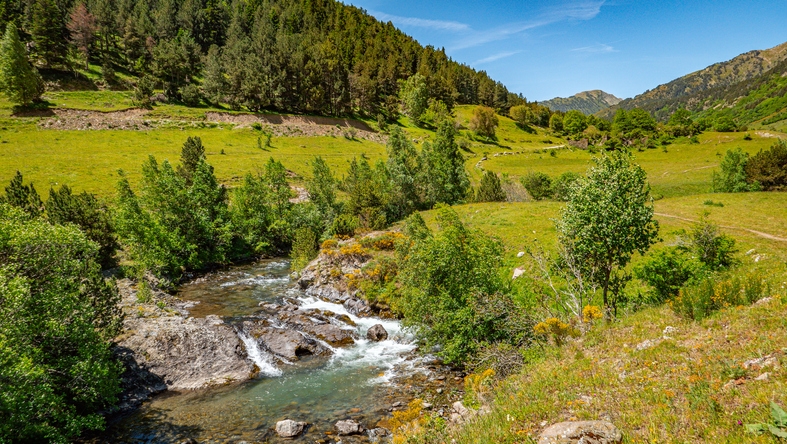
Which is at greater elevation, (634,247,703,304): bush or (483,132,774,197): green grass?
(483,132,774,197): green grass

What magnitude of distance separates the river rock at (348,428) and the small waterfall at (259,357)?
7.38m

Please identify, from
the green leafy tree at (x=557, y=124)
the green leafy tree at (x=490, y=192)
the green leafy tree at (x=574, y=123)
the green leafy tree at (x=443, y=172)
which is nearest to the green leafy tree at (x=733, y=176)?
the green leafy tree at (x=490, y=192)

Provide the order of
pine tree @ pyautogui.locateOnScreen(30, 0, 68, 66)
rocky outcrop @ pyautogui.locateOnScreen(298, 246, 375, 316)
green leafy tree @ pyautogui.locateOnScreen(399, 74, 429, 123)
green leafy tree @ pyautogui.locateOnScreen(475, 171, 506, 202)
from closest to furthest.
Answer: rocky outcrop @ pyautogui.locateOnScreen(298, 246, 375, 316), green leafy tree @ pyautogui.locateOnScreen(475, 171, 506, 202), pine tree @ pyautogui.locateOnScreen(30, 0, 68, 66), green leafy tree @ pyautogui.locateOnScreen(399, 74, 429, 123)

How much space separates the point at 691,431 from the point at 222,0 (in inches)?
9177

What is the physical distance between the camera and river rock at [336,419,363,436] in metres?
16.4

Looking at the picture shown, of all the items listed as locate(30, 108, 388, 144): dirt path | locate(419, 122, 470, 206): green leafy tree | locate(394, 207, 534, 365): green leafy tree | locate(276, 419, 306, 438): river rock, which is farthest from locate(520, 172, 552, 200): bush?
locate(276, 419, 306, 438): river rock

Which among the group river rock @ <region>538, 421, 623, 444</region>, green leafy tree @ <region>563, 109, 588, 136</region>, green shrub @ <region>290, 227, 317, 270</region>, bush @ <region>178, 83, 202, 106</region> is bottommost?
green shrub @ <region>290, 227, 317, 270</region>

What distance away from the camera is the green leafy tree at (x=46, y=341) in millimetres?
12422

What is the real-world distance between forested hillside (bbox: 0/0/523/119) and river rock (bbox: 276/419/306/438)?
349ft

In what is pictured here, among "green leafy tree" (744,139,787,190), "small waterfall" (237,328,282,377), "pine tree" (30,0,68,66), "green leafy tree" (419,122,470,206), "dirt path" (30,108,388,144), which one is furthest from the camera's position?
"pine tree" (30,0,68,66)

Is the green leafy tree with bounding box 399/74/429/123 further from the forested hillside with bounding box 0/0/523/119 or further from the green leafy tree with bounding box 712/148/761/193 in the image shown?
the green leafy tree with bounding box 712/148/761/193

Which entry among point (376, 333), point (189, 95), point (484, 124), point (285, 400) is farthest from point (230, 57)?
point (285, 400)

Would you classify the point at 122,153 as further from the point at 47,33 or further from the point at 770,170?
the point at 770,170

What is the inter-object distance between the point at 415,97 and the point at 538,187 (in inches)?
3096
